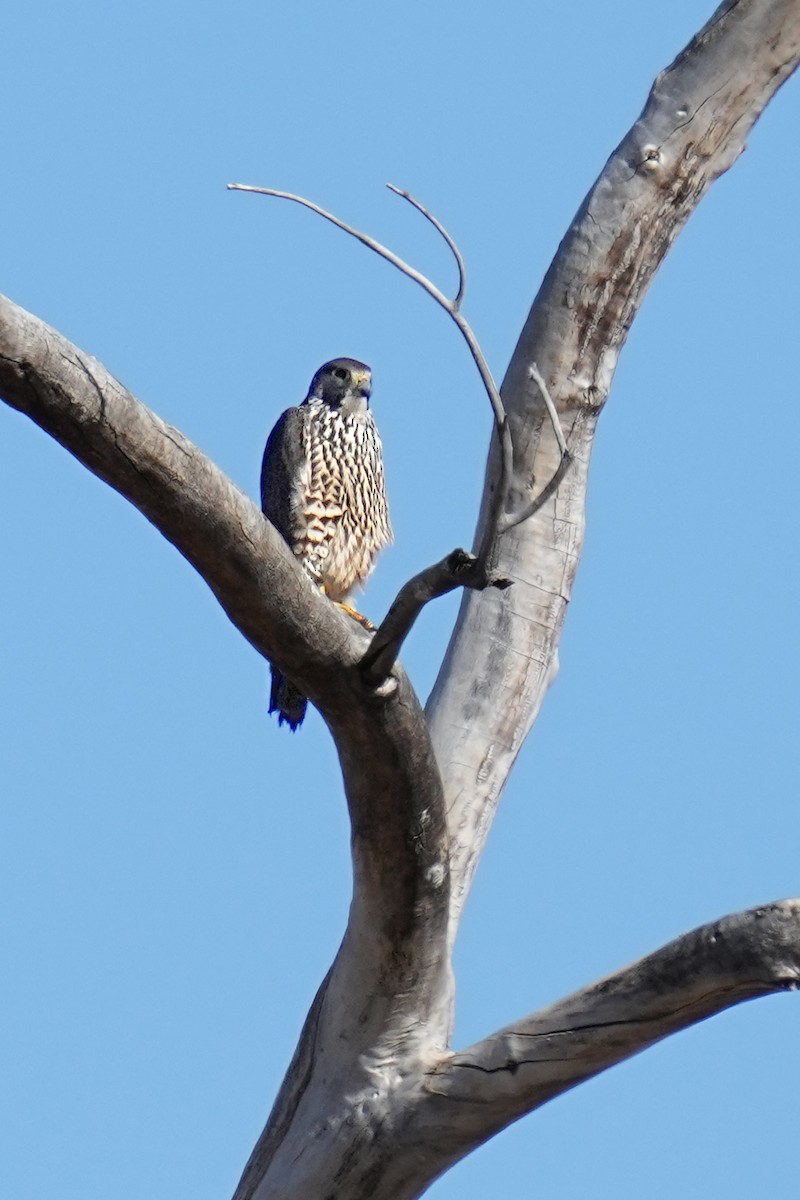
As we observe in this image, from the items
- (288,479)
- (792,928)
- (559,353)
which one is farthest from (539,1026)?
(288,479)

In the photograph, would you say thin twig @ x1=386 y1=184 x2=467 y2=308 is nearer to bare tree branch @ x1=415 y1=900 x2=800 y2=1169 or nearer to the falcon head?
bare tree branch @ x1=415 y1=900 x2=800 y2=1169

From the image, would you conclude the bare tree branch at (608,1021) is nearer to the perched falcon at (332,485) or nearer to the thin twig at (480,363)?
the thin twig at (480,363)

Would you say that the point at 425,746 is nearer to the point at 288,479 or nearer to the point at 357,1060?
the point at 357,1060

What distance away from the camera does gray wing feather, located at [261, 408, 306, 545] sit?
6.72 meters

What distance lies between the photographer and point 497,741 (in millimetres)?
4855

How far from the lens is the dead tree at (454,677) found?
3428 mm

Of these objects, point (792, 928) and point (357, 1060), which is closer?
point (792, 928)

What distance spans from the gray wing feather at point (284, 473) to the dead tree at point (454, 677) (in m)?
1.71

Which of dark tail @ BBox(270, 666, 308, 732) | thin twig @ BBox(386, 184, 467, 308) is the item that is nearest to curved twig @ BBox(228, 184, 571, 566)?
thin twig @ BBox(386, 184, 467, 308)

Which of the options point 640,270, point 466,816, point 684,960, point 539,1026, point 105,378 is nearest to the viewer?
point 105,378

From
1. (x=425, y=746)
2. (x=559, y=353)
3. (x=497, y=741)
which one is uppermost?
(x=559, y=353)

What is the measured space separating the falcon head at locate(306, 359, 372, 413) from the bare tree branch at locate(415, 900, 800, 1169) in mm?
3568

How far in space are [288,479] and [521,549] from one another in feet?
6.38

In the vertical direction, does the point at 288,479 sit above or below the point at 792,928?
above
